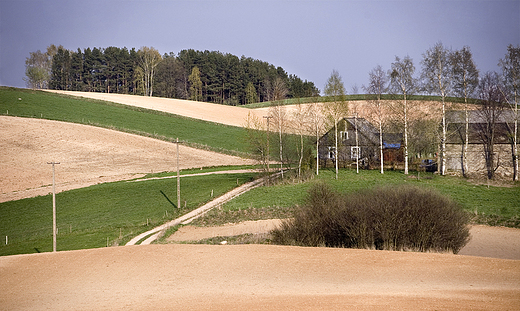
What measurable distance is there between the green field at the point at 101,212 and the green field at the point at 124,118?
2176cm

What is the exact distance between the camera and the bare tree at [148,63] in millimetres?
135125

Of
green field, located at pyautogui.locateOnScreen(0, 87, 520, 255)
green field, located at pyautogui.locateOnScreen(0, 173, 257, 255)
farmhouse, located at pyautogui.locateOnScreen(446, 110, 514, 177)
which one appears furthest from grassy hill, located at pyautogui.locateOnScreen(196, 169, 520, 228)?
green field, located at pyautogui.locateOnScreen(0, 173, 257, 255)

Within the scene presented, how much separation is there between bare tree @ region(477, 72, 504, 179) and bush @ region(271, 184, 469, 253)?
82.2 ft

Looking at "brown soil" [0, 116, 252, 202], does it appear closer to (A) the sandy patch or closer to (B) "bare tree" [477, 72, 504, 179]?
(A) the sandy patch

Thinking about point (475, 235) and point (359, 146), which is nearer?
point (475, 235)

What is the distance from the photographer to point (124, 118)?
266 feet

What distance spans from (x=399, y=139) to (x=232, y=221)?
3134 centimetres

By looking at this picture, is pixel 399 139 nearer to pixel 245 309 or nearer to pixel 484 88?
pixel 484 88

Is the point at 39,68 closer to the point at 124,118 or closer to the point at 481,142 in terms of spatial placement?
the point at 124,118

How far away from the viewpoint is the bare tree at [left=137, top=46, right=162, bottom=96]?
443 ft

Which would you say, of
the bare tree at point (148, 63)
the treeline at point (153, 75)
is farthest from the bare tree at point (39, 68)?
the bare tree at point (148, 63)

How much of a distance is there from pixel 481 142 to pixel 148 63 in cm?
11032

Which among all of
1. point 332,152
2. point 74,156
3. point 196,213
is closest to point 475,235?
point 196,213

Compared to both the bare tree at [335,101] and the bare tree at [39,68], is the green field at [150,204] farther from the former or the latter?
the bare tree at [39,68]
